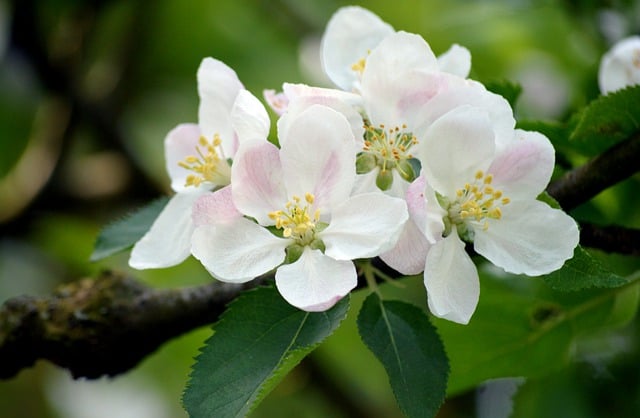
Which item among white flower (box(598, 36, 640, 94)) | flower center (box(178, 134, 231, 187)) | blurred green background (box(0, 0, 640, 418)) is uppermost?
flower center (box(178, 134, 231, 187))

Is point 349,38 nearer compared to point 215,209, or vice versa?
point 215,209

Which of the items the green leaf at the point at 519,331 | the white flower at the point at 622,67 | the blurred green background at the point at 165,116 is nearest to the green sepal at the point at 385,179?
the green leaf at the point at 519,331

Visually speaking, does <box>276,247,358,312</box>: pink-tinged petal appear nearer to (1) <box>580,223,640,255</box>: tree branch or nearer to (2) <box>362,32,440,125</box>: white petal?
(2) <box>362,32,440,125</box>: white petal

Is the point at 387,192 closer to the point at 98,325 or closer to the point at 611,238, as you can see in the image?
the point at 611,238

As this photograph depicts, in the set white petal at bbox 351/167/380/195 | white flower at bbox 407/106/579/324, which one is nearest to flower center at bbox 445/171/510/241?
white flower at bbox 407/106/579/324

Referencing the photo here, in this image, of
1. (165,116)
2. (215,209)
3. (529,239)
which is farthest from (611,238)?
(165,116)

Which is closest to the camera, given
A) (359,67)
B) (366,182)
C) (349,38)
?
(366,182)

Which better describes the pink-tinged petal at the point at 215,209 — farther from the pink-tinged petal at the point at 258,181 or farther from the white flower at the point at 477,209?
the white flower at the point at 477,209
